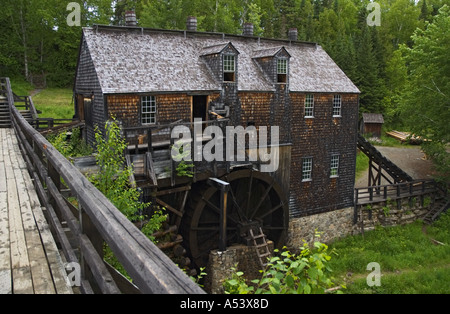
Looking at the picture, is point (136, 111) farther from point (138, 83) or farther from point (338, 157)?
point (338, 157)

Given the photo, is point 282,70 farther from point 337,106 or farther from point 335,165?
point 335,165

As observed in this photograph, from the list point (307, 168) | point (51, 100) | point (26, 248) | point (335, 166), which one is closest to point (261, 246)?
point (307, 168)

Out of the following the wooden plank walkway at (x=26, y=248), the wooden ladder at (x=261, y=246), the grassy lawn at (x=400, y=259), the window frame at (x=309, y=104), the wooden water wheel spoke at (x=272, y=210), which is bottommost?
the grassy lawn at (x=400, y=259)

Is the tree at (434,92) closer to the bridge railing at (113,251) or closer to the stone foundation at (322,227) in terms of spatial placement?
the stone foundation at (322,227)

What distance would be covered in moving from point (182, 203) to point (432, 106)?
1804 centimetres

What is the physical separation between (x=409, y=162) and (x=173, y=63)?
23.7 meters

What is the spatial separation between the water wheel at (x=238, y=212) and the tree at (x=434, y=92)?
38.9 feet

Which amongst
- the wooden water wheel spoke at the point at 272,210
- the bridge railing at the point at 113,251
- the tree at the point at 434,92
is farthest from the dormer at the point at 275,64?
the bridge railing at the point at 113,251

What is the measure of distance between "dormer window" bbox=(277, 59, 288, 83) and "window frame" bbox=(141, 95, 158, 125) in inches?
271

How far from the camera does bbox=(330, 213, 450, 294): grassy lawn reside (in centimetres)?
1602

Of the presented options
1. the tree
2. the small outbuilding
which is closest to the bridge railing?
the tree

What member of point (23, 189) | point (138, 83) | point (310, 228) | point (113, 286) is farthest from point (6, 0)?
point (113, 286)

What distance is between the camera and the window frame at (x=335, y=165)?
2162 centimetres

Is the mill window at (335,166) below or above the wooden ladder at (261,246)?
above
